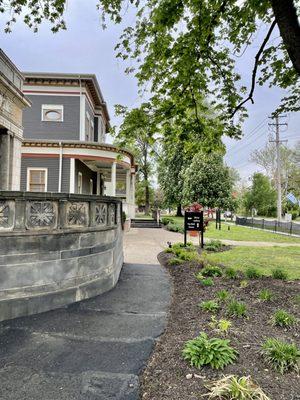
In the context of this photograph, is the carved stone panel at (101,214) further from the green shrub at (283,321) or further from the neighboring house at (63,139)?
the neighboring house at (63,139)

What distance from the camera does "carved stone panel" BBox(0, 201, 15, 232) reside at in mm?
4152

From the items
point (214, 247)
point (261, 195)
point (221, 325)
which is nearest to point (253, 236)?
point (214, 247)

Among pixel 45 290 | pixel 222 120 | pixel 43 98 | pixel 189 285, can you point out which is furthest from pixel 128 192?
pixel 45 290

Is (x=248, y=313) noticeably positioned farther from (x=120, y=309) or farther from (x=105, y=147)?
(x=105, y=147)

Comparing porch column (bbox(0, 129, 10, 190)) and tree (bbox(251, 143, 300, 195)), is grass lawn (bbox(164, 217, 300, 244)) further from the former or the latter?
tree (bbox(251, 143, 300, 195))

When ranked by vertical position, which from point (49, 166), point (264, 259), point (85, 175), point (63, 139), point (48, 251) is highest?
point (63, 139)

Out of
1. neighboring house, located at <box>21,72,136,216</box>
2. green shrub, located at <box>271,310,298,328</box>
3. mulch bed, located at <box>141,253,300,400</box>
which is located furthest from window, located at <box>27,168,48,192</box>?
green shrub, located at <box>271,310,298,328</box>

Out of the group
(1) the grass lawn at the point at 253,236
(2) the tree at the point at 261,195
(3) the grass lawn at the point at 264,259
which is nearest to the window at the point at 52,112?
(1) the grass lawn at the point at 253,236

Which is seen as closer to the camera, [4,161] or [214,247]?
[4,161]

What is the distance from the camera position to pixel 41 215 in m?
4.53

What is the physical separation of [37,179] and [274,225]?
1775 centimetres

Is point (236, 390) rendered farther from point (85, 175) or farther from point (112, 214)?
point (85, 175)

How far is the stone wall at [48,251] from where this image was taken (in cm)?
417

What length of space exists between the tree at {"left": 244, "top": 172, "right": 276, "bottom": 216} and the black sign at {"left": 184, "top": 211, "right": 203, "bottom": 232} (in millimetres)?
37796
